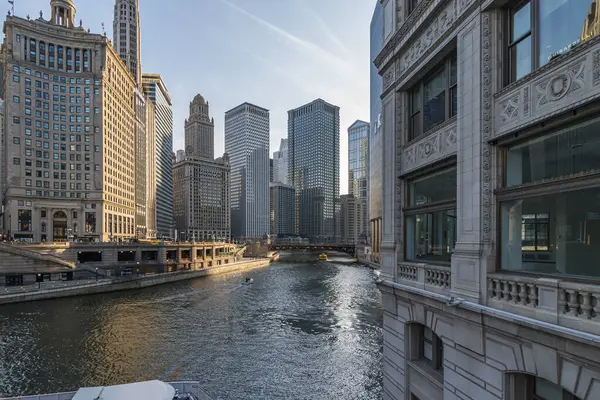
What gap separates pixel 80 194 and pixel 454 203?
134 metres

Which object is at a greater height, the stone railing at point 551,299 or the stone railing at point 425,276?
the stone railing at point 551,299

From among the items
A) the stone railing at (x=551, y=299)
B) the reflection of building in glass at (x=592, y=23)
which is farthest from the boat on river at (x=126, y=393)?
the reflection of building in glass at (x=592, y=23)

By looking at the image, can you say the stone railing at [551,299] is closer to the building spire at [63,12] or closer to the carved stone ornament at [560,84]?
the carved stone ornament at [560,84]

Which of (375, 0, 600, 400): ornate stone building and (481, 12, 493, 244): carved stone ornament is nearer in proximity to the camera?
(375, 0, 600, 400): ornate stone building

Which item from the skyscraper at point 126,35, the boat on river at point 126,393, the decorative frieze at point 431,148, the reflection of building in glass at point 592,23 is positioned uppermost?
the skyscraper at point 126,35

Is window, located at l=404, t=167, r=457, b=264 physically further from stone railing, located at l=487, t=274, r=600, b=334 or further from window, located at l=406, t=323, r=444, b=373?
stone railing, located at l=487, t=274, r=600, b=334

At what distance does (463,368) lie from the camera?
32.6ft

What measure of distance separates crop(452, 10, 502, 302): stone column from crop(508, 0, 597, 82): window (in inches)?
17.2

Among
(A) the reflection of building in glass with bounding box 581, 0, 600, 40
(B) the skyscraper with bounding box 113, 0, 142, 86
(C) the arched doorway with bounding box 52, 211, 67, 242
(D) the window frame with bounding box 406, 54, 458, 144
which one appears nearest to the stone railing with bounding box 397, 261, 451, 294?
→ (D) the window frame with bounding box 406, 54, 458, 144

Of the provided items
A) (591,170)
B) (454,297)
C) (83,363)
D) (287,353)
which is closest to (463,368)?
(454,297)

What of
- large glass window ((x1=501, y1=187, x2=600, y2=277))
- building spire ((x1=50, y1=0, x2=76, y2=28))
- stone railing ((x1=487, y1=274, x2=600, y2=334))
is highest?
building spire ((x1=50, y1=0, x2=76, y2=28))

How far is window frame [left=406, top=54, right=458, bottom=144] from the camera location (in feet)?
39.6

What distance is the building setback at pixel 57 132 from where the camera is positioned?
359ft

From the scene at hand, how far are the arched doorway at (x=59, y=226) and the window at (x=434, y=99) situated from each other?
13197cm
